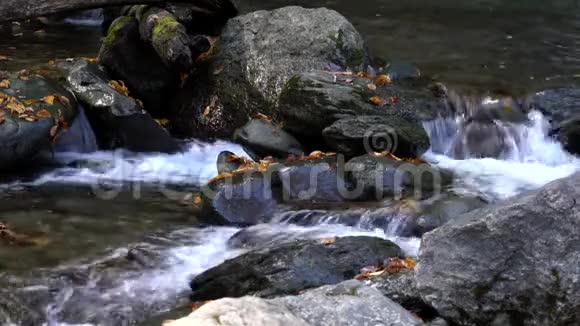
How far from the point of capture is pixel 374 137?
8508 millimetres

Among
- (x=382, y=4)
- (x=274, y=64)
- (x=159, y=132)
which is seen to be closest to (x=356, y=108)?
(x=274, y=64)

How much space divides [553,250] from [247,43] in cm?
687

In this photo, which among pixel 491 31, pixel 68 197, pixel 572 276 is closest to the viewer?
pixel 572 276

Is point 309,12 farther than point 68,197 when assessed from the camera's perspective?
Yes

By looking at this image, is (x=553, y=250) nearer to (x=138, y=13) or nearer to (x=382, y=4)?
(x=138, y=13)

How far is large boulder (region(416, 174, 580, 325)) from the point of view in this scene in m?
4.09

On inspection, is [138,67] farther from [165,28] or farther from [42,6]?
[42,6]

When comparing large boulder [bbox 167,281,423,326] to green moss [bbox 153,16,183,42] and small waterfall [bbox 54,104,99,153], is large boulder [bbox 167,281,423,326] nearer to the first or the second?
small waterfall [bbox 54,104,99,153]

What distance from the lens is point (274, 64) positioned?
10023 mm

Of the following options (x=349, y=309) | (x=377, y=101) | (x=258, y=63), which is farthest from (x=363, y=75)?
(x=349, y=309)

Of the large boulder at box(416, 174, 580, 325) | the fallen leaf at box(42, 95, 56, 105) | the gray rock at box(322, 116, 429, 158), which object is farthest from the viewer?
the fallen leaf at box(42, 95, 56, 105)

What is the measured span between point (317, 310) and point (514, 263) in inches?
43.3

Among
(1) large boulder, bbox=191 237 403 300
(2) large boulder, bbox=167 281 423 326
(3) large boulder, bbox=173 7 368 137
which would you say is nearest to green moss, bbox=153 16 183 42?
(3) large boulder, bbox=173 7 368 137

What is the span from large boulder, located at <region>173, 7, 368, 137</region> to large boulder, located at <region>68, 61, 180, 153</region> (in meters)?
0.77
